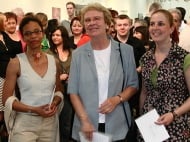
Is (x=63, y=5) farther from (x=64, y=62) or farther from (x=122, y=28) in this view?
(x=64, y=62)

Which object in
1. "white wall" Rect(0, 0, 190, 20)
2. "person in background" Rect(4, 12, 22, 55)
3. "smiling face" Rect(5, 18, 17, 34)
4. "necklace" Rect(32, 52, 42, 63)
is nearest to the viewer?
"necklace" Rect(32, 52, 42, 63)

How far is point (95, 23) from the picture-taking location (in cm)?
260

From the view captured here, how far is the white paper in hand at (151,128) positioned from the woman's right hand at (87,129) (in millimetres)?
344

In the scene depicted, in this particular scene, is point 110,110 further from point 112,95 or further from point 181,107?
point 181,107

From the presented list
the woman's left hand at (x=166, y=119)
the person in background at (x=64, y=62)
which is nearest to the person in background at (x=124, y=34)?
the person in background at (x=64, y=62)

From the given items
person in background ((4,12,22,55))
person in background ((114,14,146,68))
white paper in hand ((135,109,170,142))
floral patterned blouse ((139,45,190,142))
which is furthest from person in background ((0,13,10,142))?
floral patterned blouse ((139,45,190,142))

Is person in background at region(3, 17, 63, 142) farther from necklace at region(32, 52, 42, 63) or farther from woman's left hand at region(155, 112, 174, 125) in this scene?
woman's left hand at region(155, 112, 174, 125)

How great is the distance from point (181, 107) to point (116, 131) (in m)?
0.51

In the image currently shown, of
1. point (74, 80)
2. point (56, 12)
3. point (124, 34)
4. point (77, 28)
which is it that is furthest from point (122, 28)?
point (56, 12)

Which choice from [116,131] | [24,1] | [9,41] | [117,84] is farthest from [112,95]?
[24,1]

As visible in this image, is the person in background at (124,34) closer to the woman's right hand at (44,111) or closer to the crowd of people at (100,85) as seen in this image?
the crowd of people at (100,85)

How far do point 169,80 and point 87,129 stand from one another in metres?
0.69

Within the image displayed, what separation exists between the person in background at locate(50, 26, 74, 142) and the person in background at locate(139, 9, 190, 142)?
1337mm

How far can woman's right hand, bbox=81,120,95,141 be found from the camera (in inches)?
101
